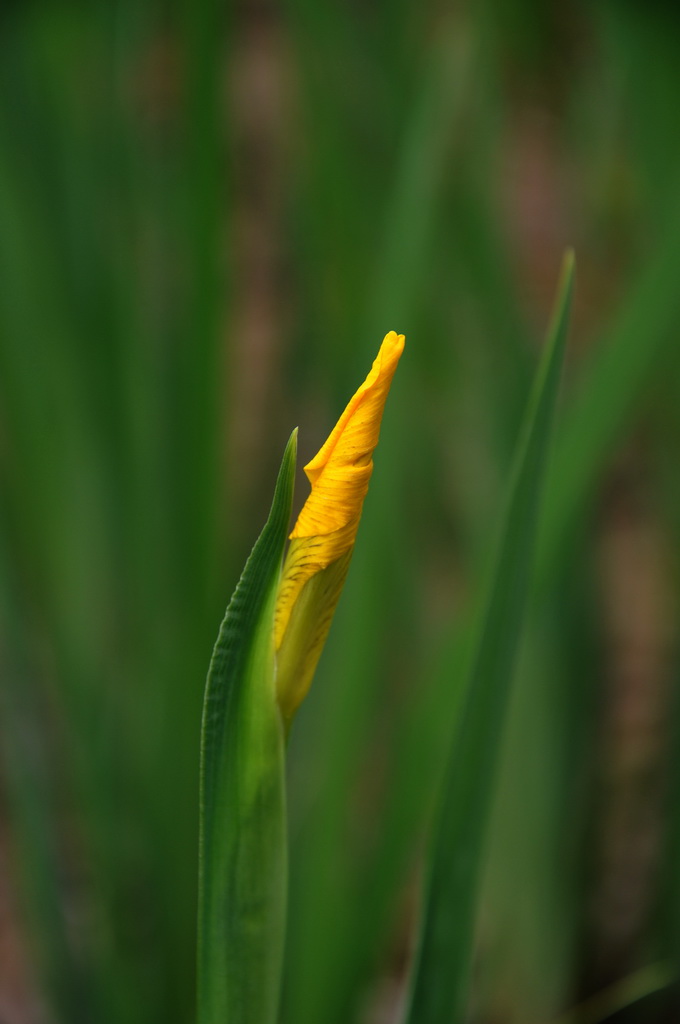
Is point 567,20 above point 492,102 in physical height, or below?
above

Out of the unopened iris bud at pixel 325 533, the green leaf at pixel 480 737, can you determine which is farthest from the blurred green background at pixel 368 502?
the unopened iris bud at pixel 325 533

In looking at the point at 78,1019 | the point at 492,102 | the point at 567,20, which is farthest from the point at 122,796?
the point at 567,20

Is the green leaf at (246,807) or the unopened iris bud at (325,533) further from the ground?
the unopened iris bud at (325,533)

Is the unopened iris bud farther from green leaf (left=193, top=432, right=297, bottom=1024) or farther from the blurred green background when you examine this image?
the blurred green background

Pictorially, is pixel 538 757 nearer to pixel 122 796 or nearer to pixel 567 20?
pixel 122 796

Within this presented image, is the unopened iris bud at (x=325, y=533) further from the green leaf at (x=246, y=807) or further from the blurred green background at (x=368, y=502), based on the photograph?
the blurred green background at (x=368, y=502)

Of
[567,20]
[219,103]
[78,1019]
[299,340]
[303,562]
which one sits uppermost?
[567,20]

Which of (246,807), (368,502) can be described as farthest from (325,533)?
(368,502)

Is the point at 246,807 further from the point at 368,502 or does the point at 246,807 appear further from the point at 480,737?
the point at 368,502
